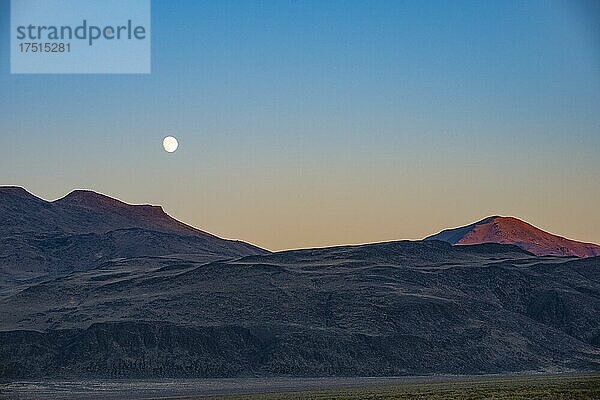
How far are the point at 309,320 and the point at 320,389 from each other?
4408 centimetres

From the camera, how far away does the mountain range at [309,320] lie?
122 m

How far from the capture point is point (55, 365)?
122000 millimetres

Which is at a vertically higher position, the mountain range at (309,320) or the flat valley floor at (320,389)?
the mountain range at (309,320)

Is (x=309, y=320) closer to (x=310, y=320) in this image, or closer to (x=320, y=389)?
(x=310, y=320)

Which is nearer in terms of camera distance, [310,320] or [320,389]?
[320,389]

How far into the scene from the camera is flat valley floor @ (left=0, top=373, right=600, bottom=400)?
6819cm

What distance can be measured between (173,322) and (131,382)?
854 inches

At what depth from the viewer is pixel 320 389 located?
301 ft

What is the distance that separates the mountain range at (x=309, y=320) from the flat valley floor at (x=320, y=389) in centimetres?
954

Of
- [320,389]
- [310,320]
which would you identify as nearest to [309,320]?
[310,320]

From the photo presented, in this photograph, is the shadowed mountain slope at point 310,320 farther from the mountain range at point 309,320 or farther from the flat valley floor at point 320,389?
the flat valley floor at point 320,389

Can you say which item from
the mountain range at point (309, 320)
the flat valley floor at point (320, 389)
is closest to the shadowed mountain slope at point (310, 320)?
the mountain range at point (309, 320)

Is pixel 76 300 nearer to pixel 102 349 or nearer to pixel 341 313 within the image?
pixel 102 349

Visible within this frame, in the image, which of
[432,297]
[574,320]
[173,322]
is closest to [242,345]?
[173,322]
